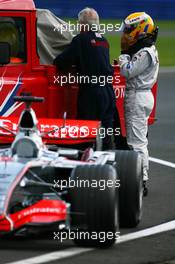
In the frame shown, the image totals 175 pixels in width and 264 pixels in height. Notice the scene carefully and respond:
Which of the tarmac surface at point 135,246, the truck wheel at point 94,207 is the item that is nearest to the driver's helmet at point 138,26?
the tarmac surface at point 135,246

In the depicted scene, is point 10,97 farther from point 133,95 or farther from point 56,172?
point 56,172

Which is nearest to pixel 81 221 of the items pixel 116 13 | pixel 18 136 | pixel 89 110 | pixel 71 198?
pixel 71 198

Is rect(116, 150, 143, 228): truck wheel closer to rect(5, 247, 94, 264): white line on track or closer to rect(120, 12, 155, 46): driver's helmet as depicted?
rect(5, 247, 94, 264): white line on track

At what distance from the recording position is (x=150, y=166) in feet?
46.9

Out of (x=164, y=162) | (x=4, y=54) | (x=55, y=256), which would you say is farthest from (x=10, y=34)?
(x=55, y=256)

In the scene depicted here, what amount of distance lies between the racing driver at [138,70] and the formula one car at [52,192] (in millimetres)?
2384

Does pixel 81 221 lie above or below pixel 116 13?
below

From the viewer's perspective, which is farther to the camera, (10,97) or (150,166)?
(150,166)

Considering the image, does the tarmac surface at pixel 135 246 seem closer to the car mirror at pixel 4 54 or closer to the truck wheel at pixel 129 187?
the truck wheel at pixel 129 187

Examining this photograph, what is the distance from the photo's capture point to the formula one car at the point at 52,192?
8.86 meters

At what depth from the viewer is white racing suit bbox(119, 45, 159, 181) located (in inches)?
471

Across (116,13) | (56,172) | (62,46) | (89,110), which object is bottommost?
(56,172)

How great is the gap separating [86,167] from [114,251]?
0.69 metres

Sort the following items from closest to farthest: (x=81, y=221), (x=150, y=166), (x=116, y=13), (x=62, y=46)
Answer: (x=81, y=221) → (x=62, y=46) → (x=150, y=166) → (x=116, y=13)
